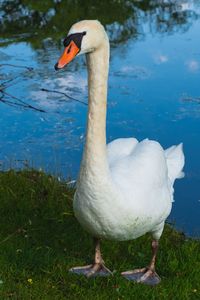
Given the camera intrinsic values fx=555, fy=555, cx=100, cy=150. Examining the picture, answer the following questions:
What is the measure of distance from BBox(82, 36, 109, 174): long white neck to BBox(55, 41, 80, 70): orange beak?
413 millimetres

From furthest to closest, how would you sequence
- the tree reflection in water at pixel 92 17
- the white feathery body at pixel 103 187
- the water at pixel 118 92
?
the tree reflection in water at pixel 92 17
the water at pixel 118 92
the white feathery body at pixel 103 187

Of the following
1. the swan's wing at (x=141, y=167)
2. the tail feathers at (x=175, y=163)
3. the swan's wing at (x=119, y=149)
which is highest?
the swan's wing at (x=141, y=167)

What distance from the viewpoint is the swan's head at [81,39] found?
3.45 meters

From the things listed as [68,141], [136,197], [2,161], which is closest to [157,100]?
[68,141]

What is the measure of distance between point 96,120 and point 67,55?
0.73 m

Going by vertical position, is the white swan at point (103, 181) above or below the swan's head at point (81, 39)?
below

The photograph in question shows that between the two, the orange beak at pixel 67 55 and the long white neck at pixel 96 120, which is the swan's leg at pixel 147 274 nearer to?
the long white neck at pixel 96 120

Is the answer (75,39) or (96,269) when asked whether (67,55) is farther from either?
(96,269)

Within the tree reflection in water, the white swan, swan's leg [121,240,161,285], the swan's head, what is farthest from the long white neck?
the tree reflection in water

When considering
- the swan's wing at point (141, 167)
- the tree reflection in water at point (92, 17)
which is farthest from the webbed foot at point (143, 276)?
the tree reflection in water at point (92, 17)

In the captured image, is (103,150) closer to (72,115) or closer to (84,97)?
(72,115)

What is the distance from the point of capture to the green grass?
4355 mm

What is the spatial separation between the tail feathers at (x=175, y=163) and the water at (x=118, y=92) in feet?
3.86

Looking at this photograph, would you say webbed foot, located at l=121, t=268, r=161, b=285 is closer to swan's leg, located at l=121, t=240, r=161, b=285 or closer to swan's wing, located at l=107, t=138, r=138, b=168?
swan's leg, located at l=121, t=240, r=161, b=285
